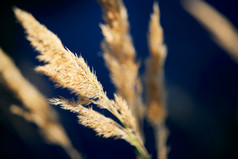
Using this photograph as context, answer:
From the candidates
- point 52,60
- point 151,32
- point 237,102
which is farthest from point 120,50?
point 237,102

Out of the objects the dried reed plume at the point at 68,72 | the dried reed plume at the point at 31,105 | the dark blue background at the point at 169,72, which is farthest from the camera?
the dark blue background at the point at 169,72

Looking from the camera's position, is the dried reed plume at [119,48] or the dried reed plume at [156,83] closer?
the dried reed plume at [119,48]

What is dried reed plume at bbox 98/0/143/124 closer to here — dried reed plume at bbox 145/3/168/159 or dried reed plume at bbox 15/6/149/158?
dried reed plume at bbox 145/3/168/159

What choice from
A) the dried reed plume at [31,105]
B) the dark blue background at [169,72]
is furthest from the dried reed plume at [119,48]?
the dark blue background at [169,72]

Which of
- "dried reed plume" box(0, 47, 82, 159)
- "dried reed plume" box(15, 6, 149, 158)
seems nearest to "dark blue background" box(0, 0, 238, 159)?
"dried reed plume" box(0, 47, 82, 159)

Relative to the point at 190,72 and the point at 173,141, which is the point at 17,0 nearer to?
the point at 190,72

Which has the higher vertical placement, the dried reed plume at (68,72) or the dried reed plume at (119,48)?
the dried reed plume at (119,48)

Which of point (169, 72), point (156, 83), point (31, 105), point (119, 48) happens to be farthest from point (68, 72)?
point (169, 72)

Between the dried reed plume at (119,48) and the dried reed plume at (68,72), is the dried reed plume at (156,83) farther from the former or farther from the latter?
the dried reed plume at (68,72)
